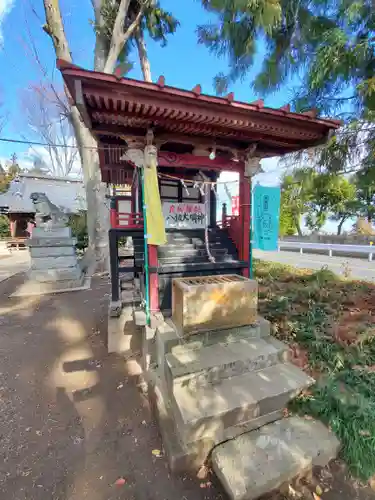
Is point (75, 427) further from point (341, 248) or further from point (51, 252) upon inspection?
point (341, 248)

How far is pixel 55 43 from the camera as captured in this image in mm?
9273

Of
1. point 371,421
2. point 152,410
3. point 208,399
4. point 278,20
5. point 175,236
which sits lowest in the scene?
point 152,410

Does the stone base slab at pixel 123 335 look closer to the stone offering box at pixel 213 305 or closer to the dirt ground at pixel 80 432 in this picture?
the dirt ground at pixel 80 432

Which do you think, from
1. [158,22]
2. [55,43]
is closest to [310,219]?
[158,22]

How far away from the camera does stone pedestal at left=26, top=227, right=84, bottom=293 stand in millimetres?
8726

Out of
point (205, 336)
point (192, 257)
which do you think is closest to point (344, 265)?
point (192, 257)

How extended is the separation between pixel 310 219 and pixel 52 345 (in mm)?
21160

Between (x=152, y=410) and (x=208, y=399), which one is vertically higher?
(x=208, y=399)

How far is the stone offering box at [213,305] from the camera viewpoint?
317cm

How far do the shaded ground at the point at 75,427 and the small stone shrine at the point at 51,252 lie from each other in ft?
12.3

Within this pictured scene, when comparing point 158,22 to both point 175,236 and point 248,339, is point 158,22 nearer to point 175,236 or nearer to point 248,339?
point 175,236

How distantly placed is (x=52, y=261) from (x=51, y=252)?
13.8 inches

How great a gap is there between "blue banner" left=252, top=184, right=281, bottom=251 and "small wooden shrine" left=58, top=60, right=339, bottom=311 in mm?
188

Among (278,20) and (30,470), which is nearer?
(30,470)
